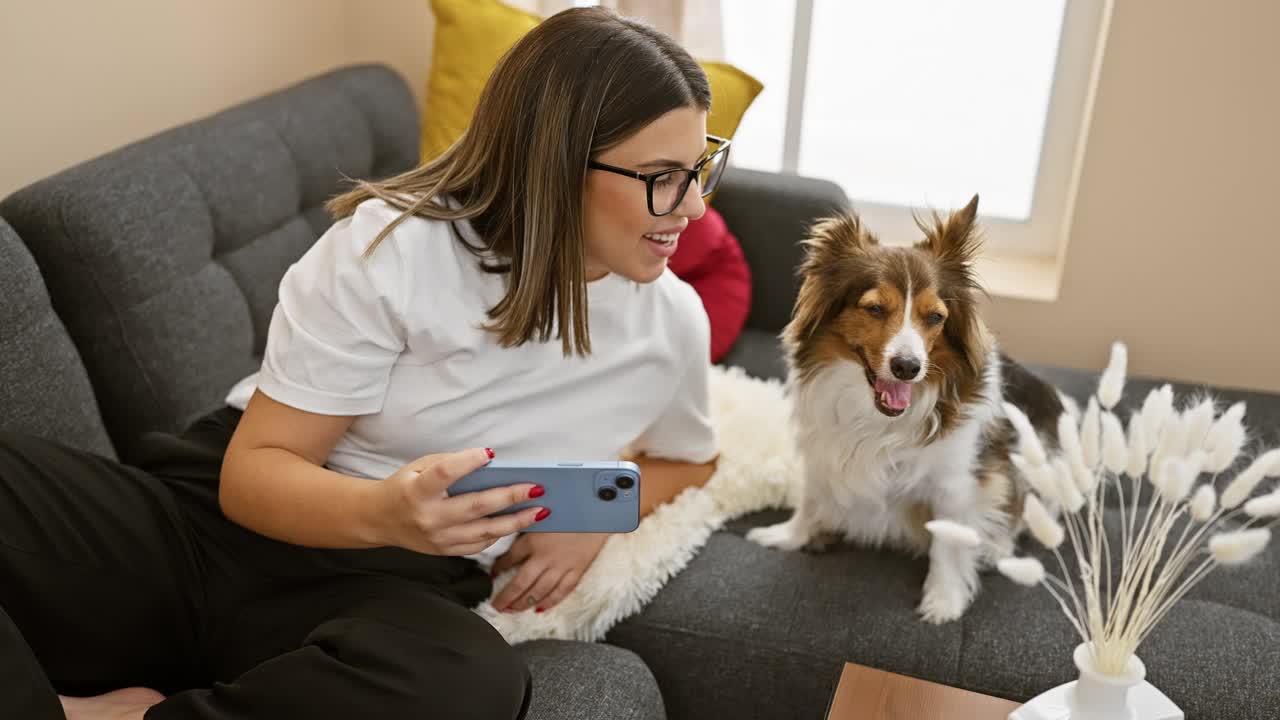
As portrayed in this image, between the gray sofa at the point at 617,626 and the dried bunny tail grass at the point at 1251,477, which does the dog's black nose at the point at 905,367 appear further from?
the dried bunny tail grass at the point at 1251,477

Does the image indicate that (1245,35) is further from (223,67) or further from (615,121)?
(223,67)

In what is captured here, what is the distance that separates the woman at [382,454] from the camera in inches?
46.8

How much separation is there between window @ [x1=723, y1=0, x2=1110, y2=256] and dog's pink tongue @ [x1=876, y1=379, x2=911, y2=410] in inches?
56.3

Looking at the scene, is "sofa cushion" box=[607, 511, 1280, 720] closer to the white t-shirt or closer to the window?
the white t-shirt

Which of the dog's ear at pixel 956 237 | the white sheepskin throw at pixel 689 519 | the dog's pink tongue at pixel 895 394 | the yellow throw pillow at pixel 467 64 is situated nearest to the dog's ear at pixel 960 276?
the dog's ear at pixel 956 237

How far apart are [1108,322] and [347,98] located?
188cm

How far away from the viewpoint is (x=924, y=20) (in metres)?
2.80

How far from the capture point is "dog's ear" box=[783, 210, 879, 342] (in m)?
1.52

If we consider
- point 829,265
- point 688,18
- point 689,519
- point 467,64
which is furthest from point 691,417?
point 688,18

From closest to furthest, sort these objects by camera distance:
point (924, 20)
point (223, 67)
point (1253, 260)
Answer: point (223, 67)
point (1253, 260)
point (924, 20)

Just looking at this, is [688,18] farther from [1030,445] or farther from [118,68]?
[1030,445]

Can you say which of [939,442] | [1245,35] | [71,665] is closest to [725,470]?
[939,442]

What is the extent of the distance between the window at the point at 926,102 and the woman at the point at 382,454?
1591mm

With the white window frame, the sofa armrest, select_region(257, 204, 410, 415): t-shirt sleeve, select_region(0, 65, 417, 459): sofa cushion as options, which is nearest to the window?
the white window frame
